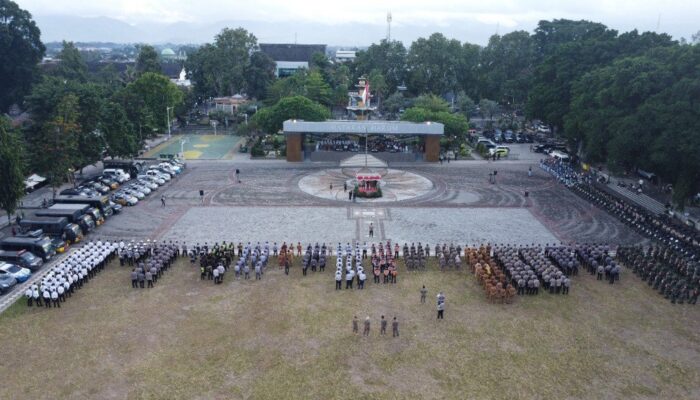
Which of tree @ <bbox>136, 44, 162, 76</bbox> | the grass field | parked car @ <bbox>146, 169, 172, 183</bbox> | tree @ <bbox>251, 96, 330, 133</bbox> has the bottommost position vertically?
the grass field

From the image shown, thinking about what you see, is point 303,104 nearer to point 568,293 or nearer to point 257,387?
point 568,293

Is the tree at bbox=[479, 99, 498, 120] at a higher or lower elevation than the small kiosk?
higher

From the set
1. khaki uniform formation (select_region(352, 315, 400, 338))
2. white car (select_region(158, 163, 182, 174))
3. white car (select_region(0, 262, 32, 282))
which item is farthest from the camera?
white car (select_region(158, 163, 182, 174))

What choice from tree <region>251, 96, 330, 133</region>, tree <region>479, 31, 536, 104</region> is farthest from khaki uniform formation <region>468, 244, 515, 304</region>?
tree <region>479, 31, 536, 104</region>

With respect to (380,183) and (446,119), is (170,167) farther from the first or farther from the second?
(446,119)

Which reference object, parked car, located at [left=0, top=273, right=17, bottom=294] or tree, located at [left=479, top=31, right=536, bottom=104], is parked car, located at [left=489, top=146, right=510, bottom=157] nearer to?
tree, located at [left=479, top=31, right=536, bottom=104]

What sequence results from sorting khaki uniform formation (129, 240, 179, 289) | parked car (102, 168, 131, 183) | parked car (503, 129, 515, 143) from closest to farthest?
khaki uniform formation (129, 240, 179, 289) < parked car (102, 168, 131, 183) < parked car (503, 129, 515, 143)
